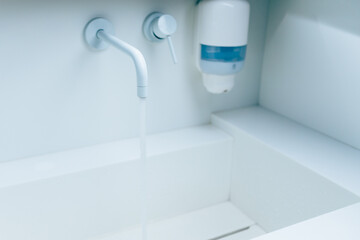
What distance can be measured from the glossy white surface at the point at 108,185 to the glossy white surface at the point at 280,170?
0.05 metres

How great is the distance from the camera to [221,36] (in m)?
0.86

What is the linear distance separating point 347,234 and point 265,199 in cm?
32

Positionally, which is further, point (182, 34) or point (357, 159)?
point (182, 34)

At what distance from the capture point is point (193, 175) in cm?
95

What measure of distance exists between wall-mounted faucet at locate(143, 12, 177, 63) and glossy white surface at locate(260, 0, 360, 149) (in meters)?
0.31

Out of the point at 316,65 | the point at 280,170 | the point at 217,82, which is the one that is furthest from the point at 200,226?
the point at 316,65

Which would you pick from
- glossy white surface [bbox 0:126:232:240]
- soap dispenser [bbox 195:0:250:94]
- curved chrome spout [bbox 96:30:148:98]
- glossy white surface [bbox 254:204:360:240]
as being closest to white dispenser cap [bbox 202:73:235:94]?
soap dispenser [bbox 195:0:250:94]

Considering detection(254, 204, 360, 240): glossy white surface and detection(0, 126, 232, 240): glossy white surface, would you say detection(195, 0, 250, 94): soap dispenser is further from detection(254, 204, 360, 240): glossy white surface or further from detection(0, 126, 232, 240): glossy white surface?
detection(254, 204, 360, 240): glossy white surface

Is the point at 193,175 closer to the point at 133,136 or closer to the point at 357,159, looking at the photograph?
the point at 133,136

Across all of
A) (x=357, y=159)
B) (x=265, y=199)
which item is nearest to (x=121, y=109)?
(x=265, y=199)

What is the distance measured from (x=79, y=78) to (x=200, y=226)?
428mm

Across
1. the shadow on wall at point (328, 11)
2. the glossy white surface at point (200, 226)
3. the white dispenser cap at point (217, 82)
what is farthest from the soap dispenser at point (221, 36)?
the glossy white surface at point (200, 226)

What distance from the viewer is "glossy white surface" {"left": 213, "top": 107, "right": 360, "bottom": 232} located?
78cm

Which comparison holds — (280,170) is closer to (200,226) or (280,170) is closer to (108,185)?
(200,226)
